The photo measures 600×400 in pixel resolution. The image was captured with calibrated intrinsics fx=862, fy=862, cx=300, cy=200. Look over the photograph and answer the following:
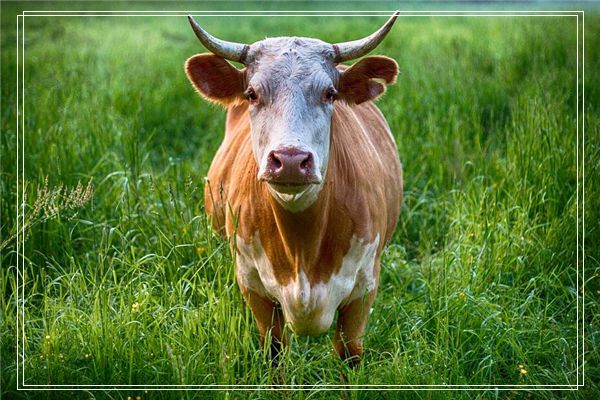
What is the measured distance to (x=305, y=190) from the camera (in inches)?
142

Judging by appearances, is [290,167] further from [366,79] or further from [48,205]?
[48,205]

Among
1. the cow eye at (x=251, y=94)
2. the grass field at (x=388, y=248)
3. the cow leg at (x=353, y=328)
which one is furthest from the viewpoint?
the cow leg at (x=353, y=328)

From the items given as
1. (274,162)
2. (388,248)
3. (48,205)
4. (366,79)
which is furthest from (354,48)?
(388,248)

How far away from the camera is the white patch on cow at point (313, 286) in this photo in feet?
13.4

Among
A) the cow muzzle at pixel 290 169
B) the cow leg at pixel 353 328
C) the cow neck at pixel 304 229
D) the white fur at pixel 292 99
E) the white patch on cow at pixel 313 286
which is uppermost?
the white fur at pixel 292 99

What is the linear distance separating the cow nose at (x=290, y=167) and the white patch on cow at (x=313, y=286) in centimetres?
72

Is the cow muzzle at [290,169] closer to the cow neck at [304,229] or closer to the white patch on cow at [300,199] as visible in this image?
the white patch on cow at [300,199]

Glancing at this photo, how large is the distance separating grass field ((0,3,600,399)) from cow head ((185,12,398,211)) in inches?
29.0

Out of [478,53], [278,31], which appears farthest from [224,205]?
[278,31]

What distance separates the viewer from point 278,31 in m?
9.73

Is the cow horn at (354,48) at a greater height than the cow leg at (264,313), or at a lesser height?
greater

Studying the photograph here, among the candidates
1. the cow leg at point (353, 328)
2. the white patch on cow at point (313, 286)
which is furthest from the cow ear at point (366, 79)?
the cow leg at point (353, 328)

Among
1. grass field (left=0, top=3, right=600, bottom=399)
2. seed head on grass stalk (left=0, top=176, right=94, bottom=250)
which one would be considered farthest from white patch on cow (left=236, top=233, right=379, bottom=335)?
seed head on grass stalk (left=0, top=176, right=94, bottom=250)

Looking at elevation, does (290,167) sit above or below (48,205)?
above
